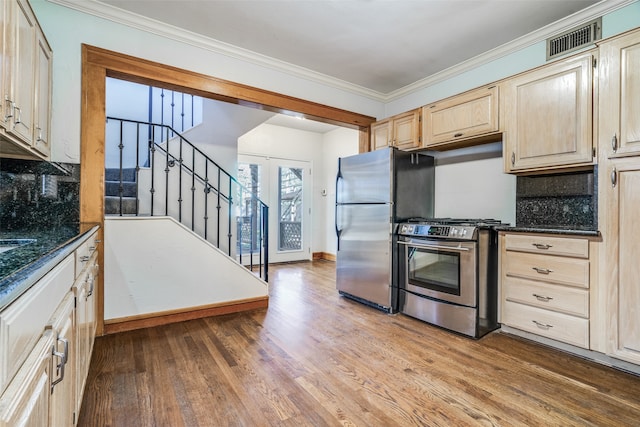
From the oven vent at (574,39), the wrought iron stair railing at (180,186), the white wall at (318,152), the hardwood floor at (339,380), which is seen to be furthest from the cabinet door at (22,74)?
the white wall at (318,152)

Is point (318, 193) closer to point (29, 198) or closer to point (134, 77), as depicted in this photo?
point (134, 77)

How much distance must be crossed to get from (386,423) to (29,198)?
105 inches

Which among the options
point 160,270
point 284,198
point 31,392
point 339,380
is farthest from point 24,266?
point 284,198

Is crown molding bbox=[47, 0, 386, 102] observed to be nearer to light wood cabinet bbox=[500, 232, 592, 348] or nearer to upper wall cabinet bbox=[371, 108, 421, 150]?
upper wall cabinet bbox=[371, 108, 421, 150]

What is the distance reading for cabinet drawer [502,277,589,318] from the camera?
2.16 m

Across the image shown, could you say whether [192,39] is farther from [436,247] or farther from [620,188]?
[620,188]

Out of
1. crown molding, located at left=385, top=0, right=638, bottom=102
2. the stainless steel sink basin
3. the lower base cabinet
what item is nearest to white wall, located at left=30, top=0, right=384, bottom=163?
the stainless steel sink basin

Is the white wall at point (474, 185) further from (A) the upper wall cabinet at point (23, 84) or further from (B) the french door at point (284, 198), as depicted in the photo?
(A) the upper wall cabinet at point (23, 84)

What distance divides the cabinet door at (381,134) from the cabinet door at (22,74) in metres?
3.16

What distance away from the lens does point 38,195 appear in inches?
84.6

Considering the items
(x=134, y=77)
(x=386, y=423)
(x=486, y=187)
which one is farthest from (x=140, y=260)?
(x=486, y=187)

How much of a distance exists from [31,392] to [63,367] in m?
0.32

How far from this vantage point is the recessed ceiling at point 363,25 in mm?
2357

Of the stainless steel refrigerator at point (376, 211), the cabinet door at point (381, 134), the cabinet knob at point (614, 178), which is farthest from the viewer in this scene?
the cabinet door at point (381, 134)
